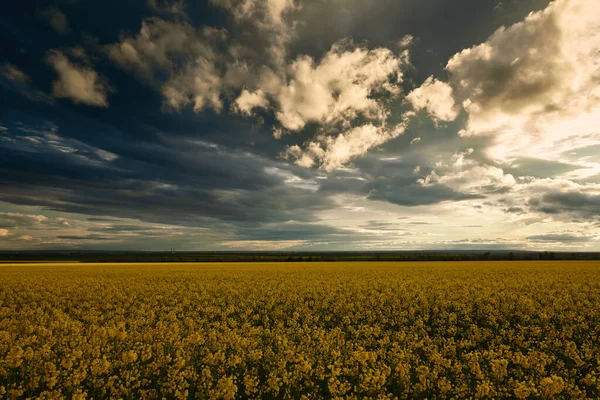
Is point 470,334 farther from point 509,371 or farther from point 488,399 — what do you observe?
point 488,399

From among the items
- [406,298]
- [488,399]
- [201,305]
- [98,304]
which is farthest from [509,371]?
[98,304]

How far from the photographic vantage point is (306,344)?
10820mm

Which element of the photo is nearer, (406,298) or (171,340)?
(171,340)

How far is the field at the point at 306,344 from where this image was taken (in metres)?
7.91

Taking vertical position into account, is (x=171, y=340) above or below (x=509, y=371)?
above

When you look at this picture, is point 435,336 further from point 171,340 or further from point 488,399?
point 171,340

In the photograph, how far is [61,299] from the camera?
774 inches

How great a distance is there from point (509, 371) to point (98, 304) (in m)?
20.2

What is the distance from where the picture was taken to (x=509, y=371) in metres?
9.18

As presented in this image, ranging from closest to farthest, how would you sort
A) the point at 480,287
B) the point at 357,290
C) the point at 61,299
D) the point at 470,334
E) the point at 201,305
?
1. the point at 470,334
2. the point at 201,305
3. the point at 61,299
4. the point at 357,290
5. the point at 480,287

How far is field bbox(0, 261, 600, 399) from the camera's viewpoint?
25.9 ft

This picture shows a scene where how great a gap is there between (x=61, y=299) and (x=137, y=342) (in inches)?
532

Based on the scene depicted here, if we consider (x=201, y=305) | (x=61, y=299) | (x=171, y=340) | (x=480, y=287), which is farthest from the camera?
(x=480, y=287)

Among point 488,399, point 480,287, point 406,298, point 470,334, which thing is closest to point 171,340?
point 488,399
